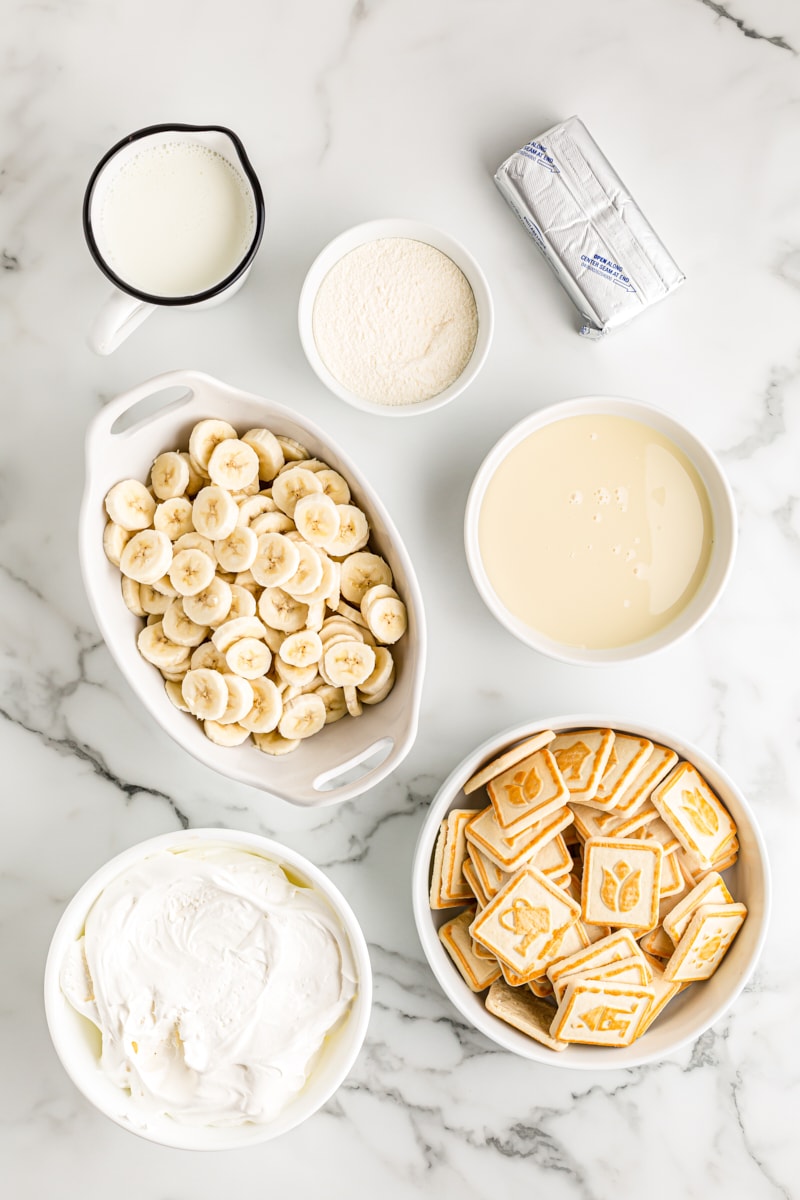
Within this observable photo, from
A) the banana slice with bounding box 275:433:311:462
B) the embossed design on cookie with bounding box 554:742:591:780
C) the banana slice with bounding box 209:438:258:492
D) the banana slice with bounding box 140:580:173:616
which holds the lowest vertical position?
the embossed design on cookie with bounding box 554:742:591:780

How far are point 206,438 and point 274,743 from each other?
37 centimetres

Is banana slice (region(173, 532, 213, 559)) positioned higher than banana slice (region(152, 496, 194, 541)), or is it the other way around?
banana slice (region(152, 496, 194, 541))

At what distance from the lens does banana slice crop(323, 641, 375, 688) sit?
1.11m

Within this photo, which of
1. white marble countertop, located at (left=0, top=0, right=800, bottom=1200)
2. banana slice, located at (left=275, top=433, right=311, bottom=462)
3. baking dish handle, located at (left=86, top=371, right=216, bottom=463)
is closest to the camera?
baking dish handle, located at (left=86, top=371, right=216, bottom=463)

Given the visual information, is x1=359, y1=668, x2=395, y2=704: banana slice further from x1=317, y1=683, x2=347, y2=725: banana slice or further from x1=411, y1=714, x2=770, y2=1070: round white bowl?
x1=411, y1=714, x2=770, y2=1070: round white bowl

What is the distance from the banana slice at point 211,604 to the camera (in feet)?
3.54

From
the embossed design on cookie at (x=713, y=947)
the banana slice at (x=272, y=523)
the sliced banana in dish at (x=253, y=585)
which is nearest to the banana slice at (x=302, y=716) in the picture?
the sliced banana in dish at (x=253, y=585)

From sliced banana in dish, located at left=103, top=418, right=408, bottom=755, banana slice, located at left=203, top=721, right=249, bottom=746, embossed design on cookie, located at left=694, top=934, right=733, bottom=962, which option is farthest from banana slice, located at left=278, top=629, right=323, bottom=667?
embossed design on cookie, located at left=694, top=934, right=733, bottom=962

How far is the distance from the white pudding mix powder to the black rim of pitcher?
123 mm

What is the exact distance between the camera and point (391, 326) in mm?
1192

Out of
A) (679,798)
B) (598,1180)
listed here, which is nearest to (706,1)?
(679,798)

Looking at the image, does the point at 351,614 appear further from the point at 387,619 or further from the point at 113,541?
the point at 113,541

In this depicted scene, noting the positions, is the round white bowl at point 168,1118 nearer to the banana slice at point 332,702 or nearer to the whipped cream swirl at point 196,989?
the whipped cream swirl at point 196,989

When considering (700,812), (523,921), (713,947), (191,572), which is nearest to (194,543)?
(191,572)
